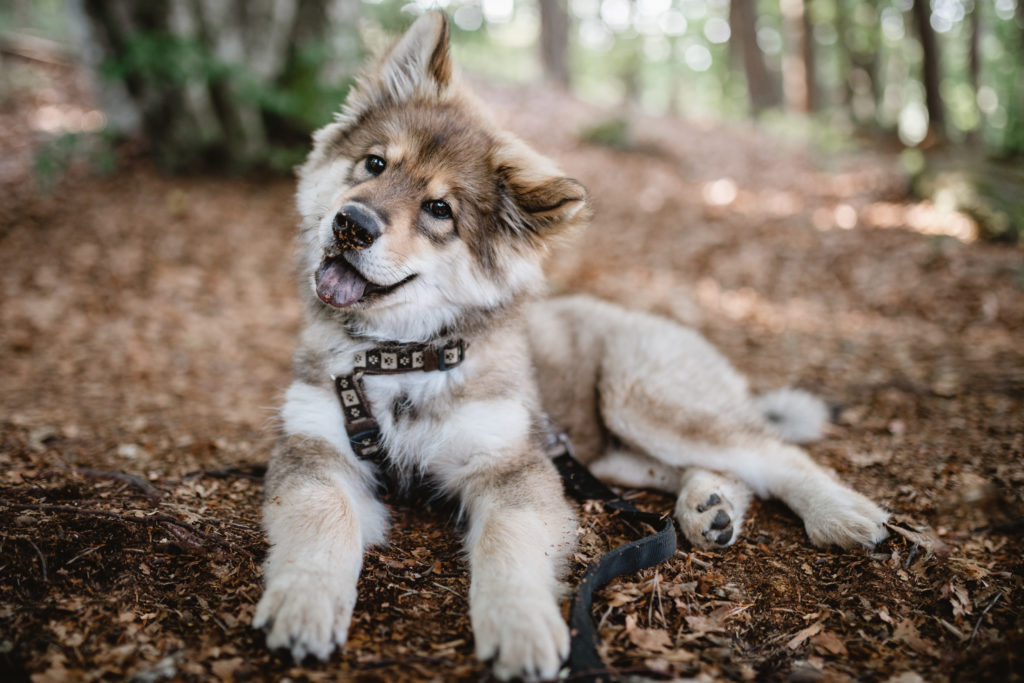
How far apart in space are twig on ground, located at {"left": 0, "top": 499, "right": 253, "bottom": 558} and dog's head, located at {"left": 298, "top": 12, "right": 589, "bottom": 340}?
1.00 m

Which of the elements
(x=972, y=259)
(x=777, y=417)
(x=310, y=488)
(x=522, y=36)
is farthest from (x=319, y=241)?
(x=522, y=36)

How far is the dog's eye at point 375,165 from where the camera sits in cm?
284

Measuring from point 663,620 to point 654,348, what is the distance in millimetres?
1596

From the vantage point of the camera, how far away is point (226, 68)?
23.2ft

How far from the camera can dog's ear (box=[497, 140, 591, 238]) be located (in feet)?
8.54

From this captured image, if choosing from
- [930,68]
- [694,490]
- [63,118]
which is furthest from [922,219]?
[63,118]

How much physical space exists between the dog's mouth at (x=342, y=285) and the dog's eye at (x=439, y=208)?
362 mm

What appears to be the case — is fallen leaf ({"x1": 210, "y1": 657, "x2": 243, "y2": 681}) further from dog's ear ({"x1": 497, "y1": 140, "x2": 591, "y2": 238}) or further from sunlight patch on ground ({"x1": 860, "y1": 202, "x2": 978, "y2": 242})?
sunlight patch on ground ({"x1": 860, "y1": 202, "x2": 978, "y2": 242})

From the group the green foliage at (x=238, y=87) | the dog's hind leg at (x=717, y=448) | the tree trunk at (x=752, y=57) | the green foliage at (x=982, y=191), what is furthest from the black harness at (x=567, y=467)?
the tree trunk at (x=752, y=57)

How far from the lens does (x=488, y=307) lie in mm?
2781

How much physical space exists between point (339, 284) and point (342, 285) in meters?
0.01

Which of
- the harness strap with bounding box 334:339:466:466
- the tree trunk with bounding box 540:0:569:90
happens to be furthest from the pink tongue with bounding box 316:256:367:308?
the tree trunk with bounding box 540:0:569:90

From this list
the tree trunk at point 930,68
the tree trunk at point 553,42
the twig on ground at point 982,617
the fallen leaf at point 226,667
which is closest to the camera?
the fallen leaf at point 226,667

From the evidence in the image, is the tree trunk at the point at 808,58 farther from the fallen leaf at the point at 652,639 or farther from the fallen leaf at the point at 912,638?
the fallen leaf at the point at 652,639
